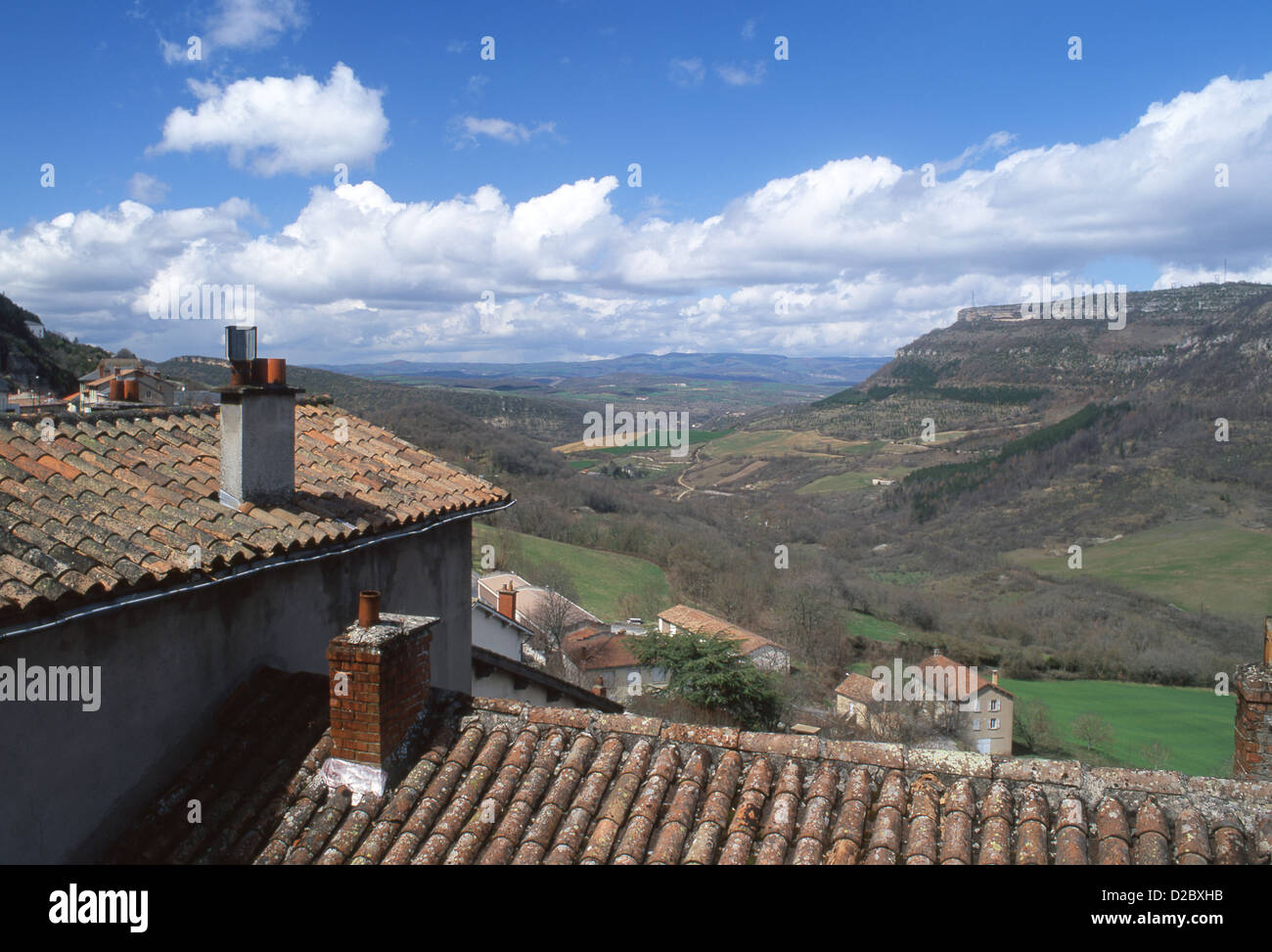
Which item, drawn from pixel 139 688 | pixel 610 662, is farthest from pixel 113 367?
pixel 139 688

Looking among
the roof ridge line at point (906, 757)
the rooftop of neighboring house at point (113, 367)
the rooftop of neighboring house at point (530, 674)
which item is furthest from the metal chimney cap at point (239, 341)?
the rooftop of neighboring house at point (113, 367)

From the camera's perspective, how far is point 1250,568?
232ft

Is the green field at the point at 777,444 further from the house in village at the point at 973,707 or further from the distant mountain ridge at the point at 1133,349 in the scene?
the house in village at the point at 973,707

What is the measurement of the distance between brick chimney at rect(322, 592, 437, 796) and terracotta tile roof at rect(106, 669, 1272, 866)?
0.46 feet

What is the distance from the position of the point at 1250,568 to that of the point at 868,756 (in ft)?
273

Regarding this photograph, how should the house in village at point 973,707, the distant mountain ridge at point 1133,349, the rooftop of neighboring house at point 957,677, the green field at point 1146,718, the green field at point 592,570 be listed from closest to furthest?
1. the green field at point 1146,718
2. the house in village at point 973,707
3. the rooftop of neighboring house at point 957,677
4. the green field at point 592,570
5. the distant mountain ridge at point 1133,349

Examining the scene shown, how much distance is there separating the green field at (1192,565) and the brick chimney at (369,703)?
7448 cm

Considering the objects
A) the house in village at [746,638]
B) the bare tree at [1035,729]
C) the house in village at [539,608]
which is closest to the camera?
the house in village at [539,608]

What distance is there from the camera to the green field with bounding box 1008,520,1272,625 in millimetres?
66688

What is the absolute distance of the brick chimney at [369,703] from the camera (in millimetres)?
5316

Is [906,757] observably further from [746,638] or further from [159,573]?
[746,638]

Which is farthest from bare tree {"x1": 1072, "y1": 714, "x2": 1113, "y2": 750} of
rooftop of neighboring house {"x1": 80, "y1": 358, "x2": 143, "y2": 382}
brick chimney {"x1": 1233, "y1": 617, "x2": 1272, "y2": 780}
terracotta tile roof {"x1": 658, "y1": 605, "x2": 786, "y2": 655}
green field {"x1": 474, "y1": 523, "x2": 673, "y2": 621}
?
rooftop of neighboring house {"x1": 80, "y1": 358, "x2": 143, "y2": 382}

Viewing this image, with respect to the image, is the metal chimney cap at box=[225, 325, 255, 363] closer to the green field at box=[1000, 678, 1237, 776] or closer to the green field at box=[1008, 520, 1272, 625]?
the green field at box=[1000, 678, 1237, 776]
